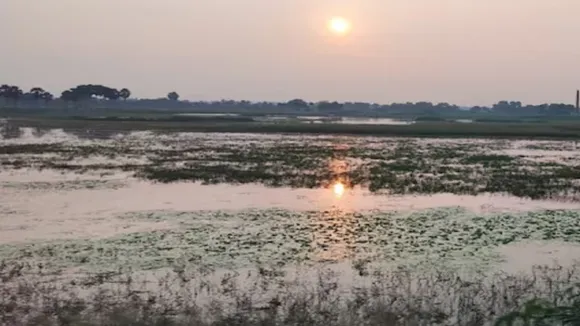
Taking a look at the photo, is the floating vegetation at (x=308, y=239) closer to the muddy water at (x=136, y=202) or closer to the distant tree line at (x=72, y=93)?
the muddy water at (x=136, y=202)

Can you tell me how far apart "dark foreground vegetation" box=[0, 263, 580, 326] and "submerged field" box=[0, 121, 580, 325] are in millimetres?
47

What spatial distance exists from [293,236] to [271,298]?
211 inches

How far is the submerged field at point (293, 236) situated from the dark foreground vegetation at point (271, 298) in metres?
0.05

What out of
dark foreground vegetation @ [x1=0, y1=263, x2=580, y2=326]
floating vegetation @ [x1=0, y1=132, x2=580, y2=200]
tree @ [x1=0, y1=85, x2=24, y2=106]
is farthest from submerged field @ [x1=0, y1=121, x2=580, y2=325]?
tree @ [x1=0, y1=85, x2=24, y2=106]

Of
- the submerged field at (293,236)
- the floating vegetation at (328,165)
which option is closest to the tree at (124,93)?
the floating vegetation at (328,165)

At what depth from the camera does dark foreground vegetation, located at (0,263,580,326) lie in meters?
9.16

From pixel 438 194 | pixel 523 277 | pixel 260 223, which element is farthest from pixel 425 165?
pixel 523 277

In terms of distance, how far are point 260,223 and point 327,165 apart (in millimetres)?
16080

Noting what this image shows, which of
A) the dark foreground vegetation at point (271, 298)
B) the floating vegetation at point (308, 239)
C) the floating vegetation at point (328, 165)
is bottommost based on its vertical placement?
the floating vegetation at point (328, 165)

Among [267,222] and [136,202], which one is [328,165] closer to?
[136,202]

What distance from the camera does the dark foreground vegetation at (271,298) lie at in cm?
916

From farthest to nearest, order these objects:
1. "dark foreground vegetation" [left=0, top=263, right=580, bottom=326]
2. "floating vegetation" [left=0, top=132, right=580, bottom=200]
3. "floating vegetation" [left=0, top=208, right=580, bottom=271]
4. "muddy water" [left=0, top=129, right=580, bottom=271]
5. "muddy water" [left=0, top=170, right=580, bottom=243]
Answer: "floating vegetation" [left=0, top=132, right=580, bottom=200]
"muddy water" [left=0, top=170, right=580, bottom=243]
"muddy water" [left=0, top=129, right=580, bottom=271]
"floating vegetation" [left=0, top=208, right=580, bottom=271]
"dark foreground vegetation" [left=0, top=263, right=580, bottom=326]

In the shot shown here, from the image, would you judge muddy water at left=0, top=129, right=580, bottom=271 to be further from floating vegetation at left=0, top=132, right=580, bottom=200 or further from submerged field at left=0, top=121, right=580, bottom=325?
floating vegetation at left=0, top=132, right=580, bottom=200

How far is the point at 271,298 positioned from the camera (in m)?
10.4
